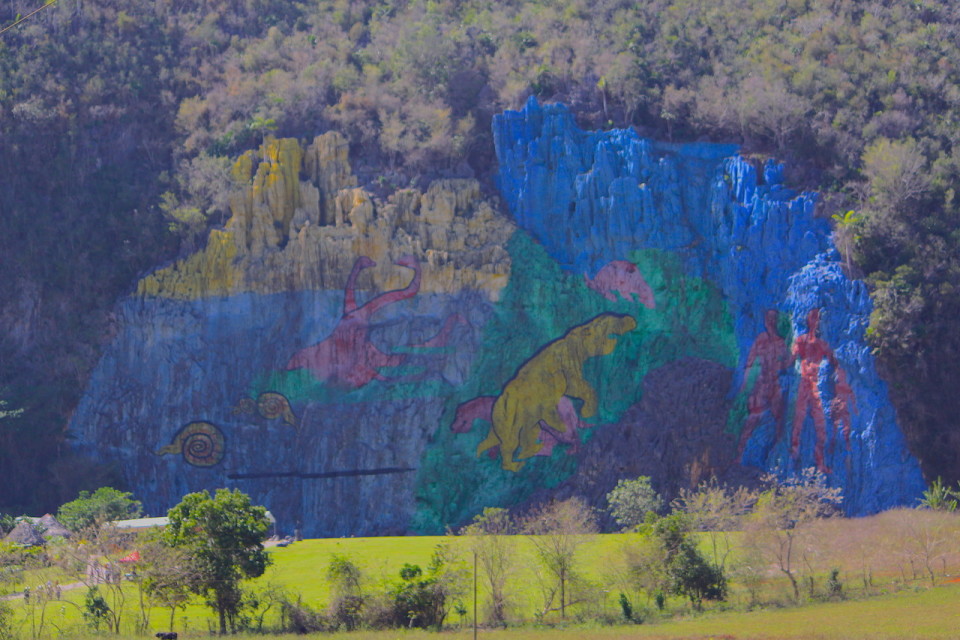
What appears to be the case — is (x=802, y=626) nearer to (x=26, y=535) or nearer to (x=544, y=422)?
(x=544, y=422)

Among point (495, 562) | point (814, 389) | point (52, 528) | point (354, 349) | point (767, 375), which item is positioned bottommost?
point (495, 562)

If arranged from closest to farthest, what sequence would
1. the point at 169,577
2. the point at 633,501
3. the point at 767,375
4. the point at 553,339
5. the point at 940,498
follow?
the point at 169,577
the point at 940,498
the point at 633,501
the point at 767,375
the point at 553,339

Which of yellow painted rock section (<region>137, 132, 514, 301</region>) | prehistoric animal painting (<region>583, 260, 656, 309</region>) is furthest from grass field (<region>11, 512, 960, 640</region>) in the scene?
yellow painted rock section (<region>137, 132, 514, 301</region>)

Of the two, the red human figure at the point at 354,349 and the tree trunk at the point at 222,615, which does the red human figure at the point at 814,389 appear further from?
the tree trunk at the point at 222,615

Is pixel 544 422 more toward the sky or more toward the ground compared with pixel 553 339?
more toward the ground

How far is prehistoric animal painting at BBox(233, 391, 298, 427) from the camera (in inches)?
1610

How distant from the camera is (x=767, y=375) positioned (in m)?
39.7

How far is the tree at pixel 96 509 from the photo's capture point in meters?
34.2

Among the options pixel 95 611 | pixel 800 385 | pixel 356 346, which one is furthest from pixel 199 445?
pixel 800 385

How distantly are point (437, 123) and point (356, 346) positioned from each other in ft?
29.3

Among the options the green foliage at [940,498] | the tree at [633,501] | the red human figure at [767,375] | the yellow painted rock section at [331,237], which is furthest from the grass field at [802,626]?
the yellow painted rock section at [331,237]

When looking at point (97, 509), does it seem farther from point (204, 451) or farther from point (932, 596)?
point (932, 596)

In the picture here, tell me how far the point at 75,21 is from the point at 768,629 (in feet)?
127

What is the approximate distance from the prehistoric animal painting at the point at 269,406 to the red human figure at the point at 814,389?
1602 cm
